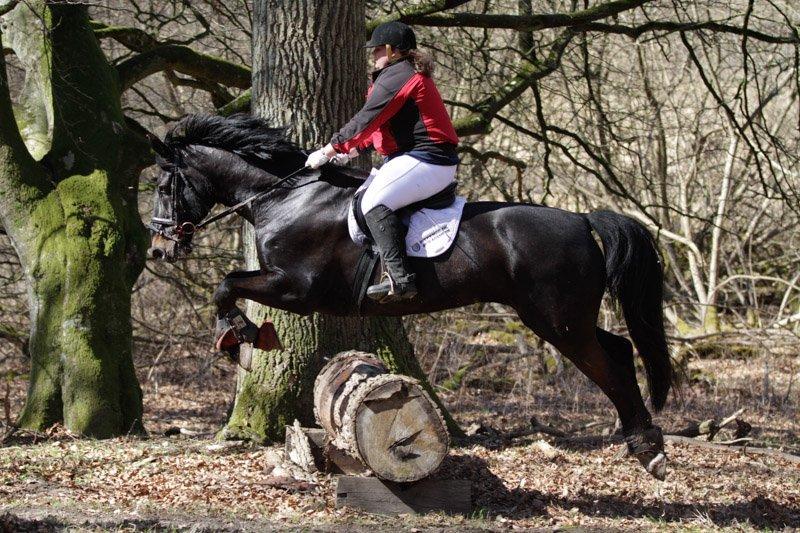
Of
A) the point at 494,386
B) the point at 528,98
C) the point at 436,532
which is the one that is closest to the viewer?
the point at 436,532

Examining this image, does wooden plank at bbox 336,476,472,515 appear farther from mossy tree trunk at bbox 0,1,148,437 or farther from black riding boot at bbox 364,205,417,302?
mossy tree trunk at bbox 0,1,148,437

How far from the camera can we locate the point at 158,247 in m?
6.43

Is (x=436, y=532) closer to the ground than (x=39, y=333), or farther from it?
closer to the ground

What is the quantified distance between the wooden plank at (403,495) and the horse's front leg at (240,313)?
3.64 ft

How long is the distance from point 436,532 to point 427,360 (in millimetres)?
7514

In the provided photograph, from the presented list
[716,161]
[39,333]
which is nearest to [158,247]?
[39,333]

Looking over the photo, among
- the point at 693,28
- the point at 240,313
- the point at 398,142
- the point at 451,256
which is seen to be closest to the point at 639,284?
the point at 451,256

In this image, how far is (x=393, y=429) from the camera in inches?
225

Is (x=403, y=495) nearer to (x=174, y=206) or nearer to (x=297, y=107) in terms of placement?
(x=174, y=206)

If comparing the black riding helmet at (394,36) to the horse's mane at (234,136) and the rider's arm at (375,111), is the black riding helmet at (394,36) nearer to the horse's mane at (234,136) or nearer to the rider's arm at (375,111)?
the rider's arm at (375,111)

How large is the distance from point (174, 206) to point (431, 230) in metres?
1.85

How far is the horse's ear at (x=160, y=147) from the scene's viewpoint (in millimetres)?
6402

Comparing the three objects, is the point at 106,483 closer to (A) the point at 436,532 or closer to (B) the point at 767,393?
(A) the point at 436,532

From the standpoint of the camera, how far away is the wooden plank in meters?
5.78
